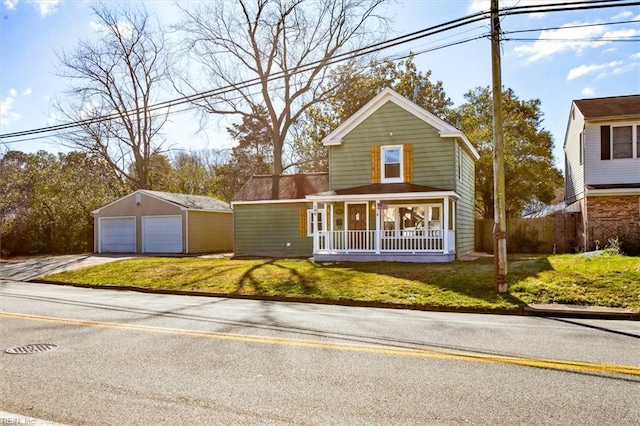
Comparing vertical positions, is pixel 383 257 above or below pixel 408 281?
above

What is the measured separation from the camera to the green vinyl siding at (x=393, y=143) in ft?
64.8

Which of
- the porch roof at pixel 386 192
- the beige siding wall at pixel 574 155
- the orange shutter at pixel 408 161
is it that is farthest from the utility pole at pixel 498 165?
the beige siding wall at pixel 574 155

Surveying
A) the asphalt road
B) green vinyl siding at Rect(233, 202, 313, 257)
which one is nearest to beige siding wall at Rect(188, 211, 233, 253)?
green vinyl siding at Rect(233, 202, 313, 257)

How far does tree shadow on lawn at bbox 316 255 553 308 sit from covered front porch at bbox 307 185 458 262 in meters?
2.42

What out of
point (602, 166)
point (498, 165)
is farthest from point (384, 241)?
point (602, 166)

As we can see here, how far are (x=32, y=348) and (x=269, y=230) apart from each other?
18.2m

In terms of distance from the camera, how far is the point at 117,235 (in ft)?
100

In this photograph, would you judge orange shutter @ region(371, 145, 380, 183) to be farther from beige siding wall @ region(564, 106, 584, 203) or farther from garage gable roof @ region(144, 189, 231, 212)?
garage gable roof @ region(144, 189, 231, 212)

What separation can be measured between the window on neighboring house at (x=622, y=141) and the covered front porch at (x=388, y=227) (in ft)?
23.9

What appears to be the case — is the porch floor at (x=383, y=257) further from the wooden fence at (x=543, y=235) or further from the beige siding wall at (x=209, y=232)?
the beige siding wall at (x=209, y=232)

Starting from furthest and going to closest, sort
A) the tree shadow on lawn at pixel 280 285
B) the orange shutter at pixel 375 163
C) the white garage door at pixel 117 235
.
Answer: the white garage door at pixel 117 235, the orange shutter at pixel 375 163, the tree shadow on lawn at pixel 280 285

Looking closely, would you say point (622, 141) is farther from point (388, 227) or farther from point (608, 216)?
point (388, 227)

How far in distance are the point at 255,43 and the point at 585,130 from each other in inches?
791

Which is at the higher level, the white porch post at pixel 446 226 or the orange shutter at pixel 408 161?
the orange shutter at pixel 408 161
